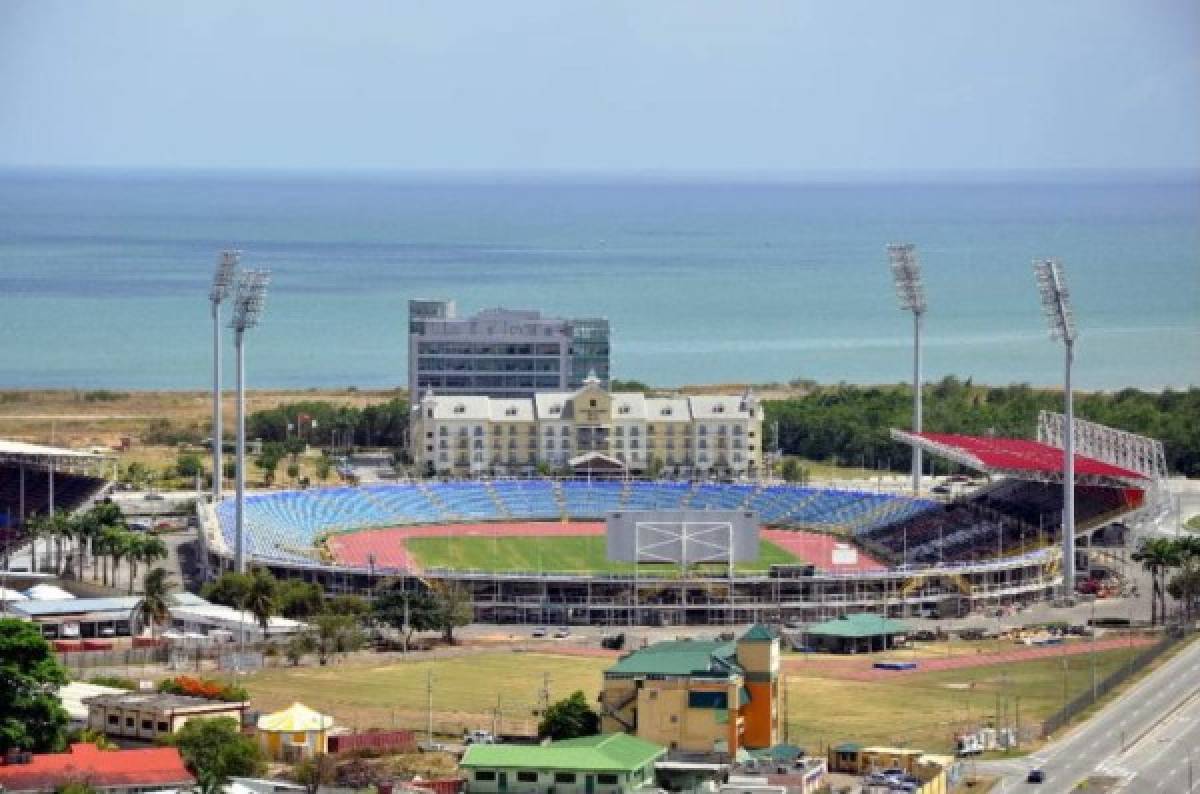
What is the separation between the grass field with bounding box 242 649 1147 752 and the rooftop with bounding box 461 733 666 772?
483cm

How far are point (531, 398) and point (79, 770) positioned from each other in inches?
2212

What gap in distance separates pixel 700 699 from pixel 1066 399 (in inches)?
1083

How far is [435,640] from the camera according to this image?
70875mm

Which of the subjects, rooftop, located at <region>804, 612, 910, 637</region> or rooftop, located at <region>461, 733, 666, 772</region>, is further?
rooftop, located at <region>804, 612, 910, 637</region>

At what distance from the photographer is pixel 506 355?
110 m

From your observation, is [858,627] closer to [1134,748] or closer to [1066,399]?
[1066,399]

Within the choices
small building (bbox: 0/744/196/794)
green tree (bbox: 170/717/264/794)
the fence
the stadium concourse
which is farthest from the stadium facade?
small building (bbox: 0/744/196/794)

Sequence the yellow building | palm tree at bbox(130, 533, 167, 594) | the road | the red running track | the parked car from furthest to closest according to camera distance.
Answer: the red running track → palm tree at bbox(130, 533, 167, 594) → the parked car → the yellow building → the road

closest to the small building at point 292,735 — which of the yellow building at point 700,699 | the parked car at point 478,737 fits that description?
the parked car at point 478,737

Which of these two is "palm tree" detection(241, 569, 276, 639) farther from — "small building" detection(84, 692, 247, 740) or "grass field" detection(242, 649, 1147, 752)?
"small building" detection(84, 692, 247, 740)

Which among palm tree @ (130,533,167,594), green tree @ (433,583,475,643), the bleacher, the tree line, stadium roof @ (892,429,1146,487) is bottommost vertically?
green tree @ (433,583,475,643)

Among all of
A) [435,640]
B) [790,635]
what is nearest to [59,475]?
[435,640]

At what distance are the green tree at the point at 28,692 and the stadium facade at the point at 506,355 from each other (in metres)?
55.3

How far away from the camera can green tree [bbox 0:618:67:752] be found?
5147 cm
